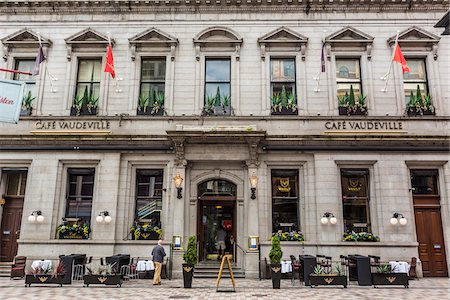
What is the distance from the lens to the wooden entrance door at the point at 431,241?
626 inches

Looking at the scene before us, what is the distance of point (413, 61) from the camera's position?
17.7 meters

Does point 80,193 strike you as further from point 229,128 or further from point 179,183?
point 229,128

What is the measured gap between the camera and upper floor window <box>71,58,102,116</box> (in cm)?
1739

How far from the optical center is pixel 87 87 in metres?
17.9

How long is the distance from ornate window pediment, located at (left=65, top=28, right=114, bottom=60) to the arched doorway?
27.1 ft

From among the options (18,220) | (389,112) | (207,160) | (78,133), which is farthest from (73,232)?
(389,112)

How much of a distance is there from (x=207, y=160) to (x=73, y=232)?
655 cm

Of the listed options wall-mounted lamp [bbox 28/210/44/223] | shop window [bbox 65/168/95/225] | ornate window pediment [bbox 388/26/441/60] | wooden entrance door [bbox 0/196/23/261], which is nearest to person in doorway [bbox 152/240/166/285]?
shop window [bbox 65/168/95/225]

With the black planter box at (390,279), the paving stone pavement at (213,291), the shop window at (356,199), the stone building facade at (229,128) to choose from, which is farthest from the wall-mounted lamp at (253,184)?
the black planter box at (390,279)

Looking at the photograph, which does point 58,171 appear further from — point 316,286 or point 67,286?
point 316,286

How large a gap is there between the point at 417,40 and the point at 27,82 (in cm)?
1843

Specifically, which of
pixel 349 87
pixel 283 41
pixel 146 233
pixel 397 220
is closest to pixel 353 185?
pixel 397 220

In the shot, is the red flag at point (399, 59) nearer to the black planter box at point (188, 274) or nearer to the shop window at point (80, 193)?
the black planter box at point (188, 274)

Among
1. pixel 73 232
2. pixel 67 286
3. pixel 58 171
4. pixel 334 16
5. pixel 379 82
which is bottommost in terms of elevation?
pixel 67 286
